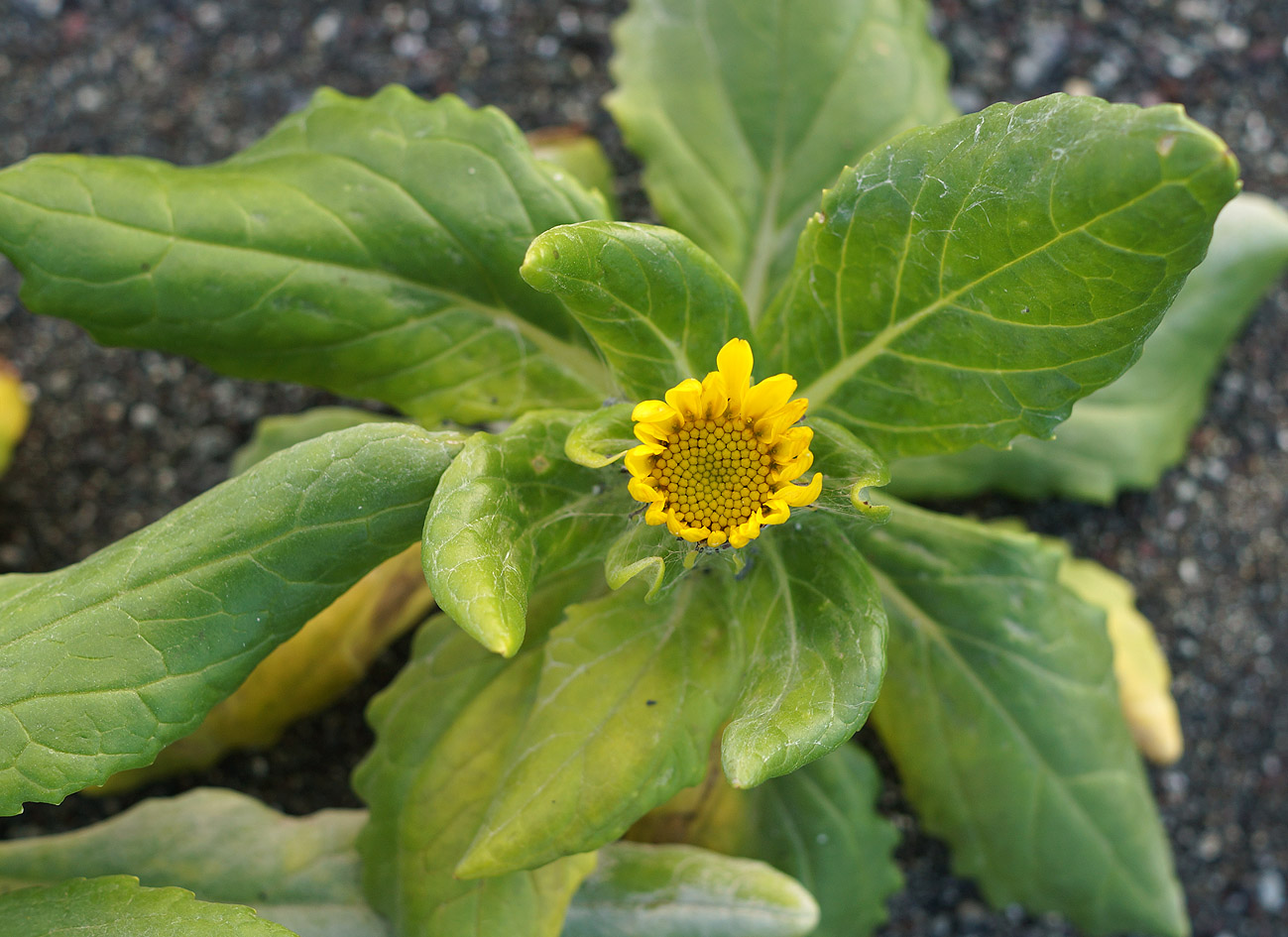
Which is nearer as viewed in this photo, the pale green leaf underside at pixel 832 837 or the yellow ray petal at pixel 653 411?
the yellow ray petal at pixel 653 411

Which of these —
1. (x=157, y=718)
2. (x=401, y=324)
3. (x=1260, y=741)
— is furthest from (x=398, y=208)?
(x=1260, y=741)

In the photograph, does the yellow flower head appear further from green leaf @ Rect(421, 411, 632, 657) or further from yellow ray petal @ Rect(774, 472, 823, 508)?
green leaf @ Rect(421, 411, 632, 657)

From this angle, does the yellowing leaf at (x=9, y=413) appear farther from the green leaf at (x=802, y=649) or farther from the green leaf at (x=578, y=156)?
the green leaf at (x=802, y=649)

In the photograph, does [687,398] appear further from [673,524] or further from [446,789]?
[446,789]

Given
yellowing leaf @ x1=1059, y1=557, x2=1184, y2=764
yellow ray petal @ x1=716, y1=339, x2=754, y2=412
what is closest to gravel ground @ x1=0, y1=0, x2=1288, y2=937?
yellowing leaf @ x1=1059, y1=557, x2=1184, y2=764

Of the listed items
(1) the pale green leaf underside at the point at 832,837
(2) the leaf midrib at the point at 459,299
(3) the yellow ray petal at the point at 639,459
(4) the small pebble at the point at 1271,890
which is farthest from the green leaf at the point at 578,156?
(4) the small pebble at the point at 1271,890

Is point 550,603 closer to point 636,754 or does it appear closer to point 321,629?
point 636,754
